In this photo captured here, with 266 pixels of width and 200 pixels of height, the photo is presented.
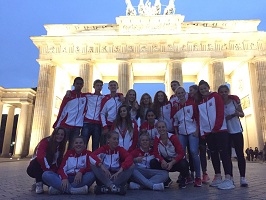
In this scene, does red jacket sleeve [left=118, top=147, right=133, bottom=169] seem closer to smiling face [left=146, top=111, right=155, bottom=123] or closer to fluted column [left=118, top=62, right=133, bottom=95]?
smiling face [left=146, top=111, right=155, bottom=123]

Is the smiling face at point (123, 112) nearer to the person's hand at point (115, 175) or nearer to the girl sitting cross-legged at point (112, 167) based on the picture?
the girl sitting cross-legged at point (112, 167)

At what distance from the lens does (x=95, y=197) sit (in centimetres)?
495

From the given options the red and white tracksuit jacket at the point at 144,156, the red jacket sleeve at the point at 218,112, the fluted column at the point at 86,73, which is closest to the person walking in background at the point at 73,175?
the red and white tracksuit jacket at the point at 144,156

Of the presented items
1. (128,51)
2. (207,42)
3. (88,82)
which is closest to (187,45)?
(207,42)

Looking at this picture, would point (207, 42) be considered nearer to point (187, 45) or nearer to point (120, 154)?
point (187, 45)

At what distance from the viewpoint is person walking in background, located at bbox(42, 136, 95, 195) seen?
5.25 meters

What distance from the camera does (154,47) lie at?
28.5 meters

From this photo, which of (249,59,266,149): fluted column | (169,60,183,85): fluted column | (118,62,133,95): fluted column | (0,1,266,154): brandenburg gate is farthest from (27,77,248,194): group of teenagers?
(249,59,266,149): fluted column

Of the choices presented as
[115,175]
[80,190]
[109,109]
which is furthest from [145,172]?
Result: [109,109]

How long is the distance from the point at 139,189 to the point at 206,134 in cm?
221

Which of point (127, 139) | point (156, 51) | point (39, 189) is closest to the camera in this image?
point (39, 189)

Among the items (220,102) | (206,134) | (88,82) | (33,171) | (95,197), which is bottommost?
(95,197)

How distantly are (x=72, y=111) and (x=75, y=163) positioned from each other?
2011 millimetres

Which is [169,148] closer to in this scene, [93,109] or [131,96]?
[131,96]
